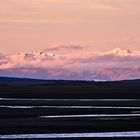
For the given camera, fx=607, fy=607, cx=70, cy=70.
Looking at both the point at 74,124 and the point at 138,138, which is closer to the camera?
the point at 138,138

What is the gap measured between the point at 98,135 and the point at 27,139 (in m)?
3.85

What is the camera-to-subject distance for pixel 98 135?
30750 millimetres

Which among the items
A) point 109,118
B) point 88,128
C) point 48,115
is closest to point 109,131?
point 88,128

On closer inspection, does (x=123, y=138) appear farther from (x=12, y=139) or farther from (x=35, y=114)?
(x=35, y=114)

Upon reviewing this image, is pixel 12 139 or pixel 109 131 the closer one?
pixel 12 139

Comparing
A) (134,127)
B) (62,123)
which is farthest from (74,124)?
(134,127)

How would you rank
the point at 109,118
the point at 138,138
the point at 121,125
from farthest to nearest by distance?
the point at 109,118
the point at 121,125
the point at 138,138

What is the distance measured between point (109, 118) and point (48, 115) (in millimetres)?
5604

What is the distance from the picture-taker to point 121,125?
35.5 m

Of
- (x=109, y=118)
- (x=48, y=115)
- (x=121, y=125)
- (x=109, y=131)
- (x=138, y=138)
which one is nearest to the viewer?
(x=138, y=138)

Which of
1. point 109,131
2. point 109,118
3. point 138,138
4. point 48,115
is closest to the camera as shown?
point 138,138

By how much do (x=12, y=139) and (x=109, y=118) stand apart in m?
12.5

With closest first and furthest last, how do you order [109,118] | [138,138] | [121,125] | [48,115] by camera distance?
[138,138]
[121,125]
[109,118]
[48,115]

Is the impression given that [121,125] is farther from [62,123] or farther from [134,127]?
[62,123]
